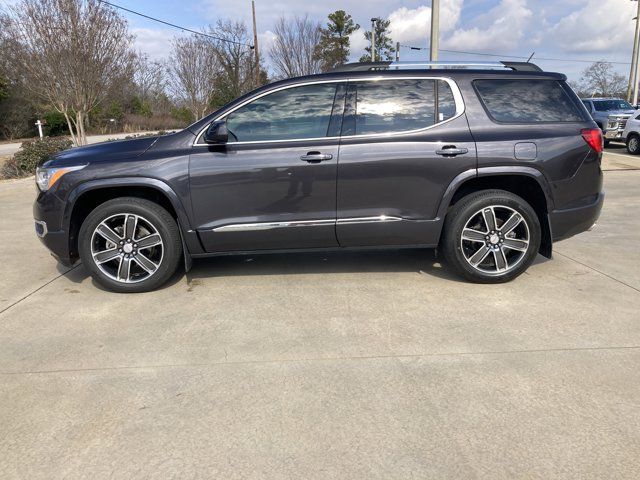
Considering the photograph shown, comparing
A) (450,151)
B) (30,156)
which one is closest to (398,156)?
(450,151)

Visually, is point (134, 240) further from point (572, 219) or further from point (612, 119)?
point (612, 119)

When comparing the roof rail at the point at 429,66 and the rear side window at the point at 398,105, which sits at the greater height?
the roof rail at the point at 429,66

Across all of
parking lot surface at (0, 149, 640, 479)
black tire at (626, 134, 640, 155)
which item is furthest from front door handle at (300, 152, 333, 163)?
black tire at (626, 134, 640, 155)

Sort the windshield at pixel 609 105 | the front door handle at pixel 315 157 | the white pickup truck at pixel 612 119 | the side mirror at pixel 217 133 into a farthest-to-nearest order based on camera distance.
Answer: the windshield at pixel 609 105, the white pickup truck at pixel 612 119, the front door handle at pixel 315 157, the side mirror at pixel 217 133

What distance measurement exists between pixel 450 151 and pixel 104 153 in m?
3.02

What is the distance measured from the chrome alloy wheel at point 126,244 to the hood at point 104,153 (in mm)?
514

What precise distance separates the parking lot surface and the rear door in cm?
58

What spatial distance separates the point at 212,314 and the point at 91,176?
160cm

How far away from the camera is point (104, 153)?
4543mm

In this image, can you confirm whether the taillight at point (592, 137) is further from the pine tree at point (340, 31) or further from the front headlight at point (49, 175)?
the pine tree at point (340, 31)

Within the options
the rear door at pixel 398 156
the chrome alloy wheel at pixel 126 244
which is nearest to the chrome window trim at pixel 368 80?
the rear door at pixel 398 156

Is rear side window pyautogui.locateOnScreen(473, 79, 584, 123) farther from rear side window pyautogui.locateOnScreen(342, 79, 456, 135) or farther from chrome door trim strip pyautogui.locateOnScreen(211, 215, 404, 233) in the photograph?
chrome door trim strip pyautogui.locateOnScreen(211, 215, 404, 233)

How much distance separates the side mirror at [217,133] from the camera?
14.1ft

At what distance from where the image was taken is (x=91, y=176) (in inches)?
175
